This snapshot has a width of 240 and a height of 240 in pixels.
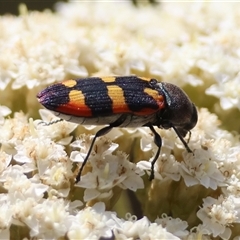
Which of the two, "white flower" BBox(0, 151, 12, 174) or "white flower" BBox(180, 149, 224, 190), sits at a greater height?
"white flower" BBox(0, 151, 12, 174)

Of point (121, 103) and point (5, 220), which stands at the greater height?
point (121, 103)

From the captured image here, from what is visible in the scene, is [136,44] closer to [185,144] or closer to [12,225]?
[185,144]

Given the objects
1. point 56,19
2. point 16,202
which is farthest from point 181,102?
point 56,19

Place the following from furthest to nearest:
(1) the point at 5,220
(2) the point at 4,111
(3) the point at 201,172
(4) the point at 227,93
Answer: (4) the point at 227,93 → (2) the point at 4,111 → (3) the point at 201,172 → (1) the point at 5,220

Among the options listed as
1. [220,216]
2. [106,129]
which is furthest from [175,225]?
[106,129]

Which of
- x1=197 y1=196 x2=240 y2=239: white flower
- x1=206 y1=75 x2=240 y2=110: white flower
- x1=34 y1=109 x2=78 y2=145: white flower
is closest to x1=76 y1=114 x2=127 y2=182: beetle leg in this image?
x1=34 y1=109 x2=78 y2=145: white flower

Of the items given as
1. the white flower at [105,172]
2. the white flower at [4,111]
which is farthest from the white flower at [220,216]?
the white flower at [4,111]

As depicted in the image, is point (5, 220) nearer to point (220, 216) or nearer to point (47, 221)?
point (47, 221)

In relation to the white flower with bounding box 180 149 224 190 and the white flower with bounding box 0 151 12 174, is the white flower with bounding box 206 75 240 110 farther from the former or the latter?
the white flower with bounding box 0 151 12 174
